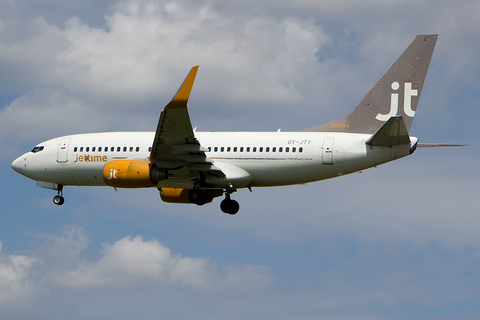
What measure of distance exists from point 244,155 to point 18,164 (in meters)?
15.6

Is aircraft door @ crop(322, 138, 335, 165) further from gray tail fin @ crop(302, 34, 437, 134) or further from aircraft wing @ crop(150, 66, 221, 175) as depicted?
aircraft wing @ crop(150, 66, 221, 175)

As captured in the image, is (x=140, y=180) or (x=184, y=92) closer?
(x=184, y=92)

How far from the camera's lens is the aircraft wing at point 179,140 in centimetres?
2980

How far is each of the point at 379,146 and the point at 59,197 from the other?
67.1 ft

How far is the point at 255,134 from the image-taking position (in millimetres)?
36094

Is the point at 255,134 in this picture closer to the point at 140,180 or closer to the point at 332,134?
the point at 332,134

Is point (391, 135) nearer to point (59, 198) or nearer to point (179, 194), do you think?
point (179, 194)

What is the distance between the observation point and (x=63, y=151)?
39000 millimetres

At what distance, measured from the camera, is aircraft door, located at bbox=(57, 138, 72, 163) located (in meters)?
38.8

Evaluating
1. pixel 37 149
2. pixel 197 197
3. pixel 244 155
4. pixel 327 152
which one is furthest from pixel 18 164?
pixel 327 152

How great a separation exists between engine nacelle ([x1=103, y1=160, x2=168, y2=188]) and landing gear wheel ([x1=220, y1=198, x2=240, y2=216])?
7.23m

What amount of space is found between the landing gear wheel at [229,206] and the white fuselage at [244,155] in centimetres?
438

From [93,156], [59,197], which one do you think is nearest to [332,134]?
[93,156]

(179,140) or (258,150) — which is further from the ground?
(258,150)
